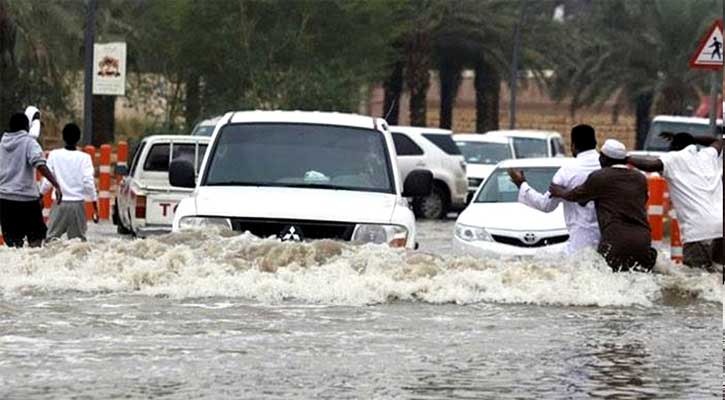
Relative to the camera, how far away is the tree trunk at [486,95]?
57.2 meters

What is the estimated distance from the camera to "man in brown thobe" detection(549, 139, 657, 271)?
15820mm

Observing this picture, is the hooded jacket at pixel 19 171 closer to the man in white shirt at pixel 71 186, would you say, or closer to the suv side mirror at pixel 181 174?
the man in white shirt at pixel 71 186

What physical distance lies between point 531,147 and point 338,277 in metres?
27.5

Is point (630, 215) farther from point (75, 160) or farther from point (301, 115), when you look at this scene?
point (75, 160)

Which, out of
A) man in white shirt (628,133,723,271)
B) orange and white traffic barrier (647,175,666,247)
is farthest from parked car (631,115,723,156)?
man in white shirt (628,133,723,271)

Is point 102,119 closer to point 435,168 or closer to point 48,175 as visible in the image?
point 435,168

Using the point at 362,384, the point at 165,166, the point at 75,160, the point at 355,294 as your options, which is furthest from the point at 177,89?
the point at 362,384

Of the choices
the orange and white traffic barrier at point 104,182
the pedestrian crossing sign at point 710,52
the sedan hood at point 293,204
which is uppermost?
the pedestrian crossing sign at point 710,52

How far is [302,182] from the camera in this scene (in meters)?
17.0

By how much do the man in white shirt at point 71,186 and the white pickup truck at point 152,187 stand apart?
15.5ft

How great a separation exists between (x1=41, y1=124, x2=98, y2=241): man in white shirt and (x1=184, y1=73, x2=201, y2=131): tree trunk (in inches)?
1231

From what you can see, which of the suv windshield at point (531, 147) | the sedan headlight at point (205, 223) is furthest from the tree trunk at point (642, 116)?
the sedan headlight at point (205, 223)

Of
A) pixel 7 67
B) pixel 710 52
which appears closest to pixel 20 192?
pixel 710 52

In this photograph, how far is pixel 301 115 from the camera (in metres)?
18.1
